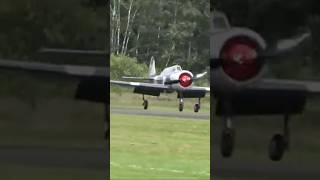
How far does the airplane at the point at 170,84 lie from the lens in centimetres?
429

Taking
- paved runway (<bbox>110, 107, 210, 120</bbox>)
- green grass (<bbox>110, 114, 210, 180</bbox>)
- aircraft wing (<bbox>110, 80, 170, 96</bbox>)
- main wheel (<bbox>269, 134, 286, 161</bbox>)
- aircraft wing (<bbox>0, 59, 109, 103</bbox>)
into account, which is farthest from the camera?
green grass (<bbox>110, 114, 210, 180</bbox>)

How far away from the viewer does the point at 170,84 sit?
177 inches

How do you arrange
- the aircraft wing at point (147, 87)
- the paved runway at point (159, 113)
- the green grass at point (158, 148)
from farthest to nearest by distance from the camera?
the green grass at point (158, 148) < the paved runway at point (159, 113) < the aircraft wing at point (147, 87)

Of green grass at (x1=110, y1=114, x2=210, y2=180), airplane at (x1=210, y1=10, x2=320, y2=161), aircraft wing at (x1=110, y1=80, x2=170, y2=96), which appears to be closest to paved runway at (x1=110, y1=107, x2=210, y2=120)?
green grass at (x1=110, y1=114, x2=210, y2=180)

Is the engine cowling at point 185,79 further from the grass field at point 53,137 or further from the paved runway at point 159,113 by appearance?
the grass field at point 53,137

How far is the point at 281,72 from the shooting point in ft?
10.6

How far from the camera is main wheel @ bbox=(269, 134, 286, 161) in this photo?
3.21 meters

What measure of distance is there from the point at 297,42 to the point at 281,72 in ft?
0.59

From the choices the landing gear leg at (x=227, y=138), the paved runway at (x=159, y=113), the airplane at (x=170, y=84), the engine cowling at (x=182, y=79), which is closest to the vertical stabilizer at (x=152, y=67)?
the airplane at (x=170, y=84)

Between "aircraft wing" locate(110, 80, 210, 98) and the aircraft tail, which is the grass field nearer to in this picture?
"aircraft wing" locate(110, 80, 210, 98)

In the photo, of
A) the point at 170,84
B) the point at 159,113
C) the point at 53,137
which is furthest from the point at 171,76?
the point at 53,137

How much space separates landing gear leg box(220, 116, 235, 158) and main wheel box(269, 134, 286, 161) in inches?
8.4

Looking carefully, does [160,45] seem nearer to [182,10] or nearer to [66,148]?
[182,10]
